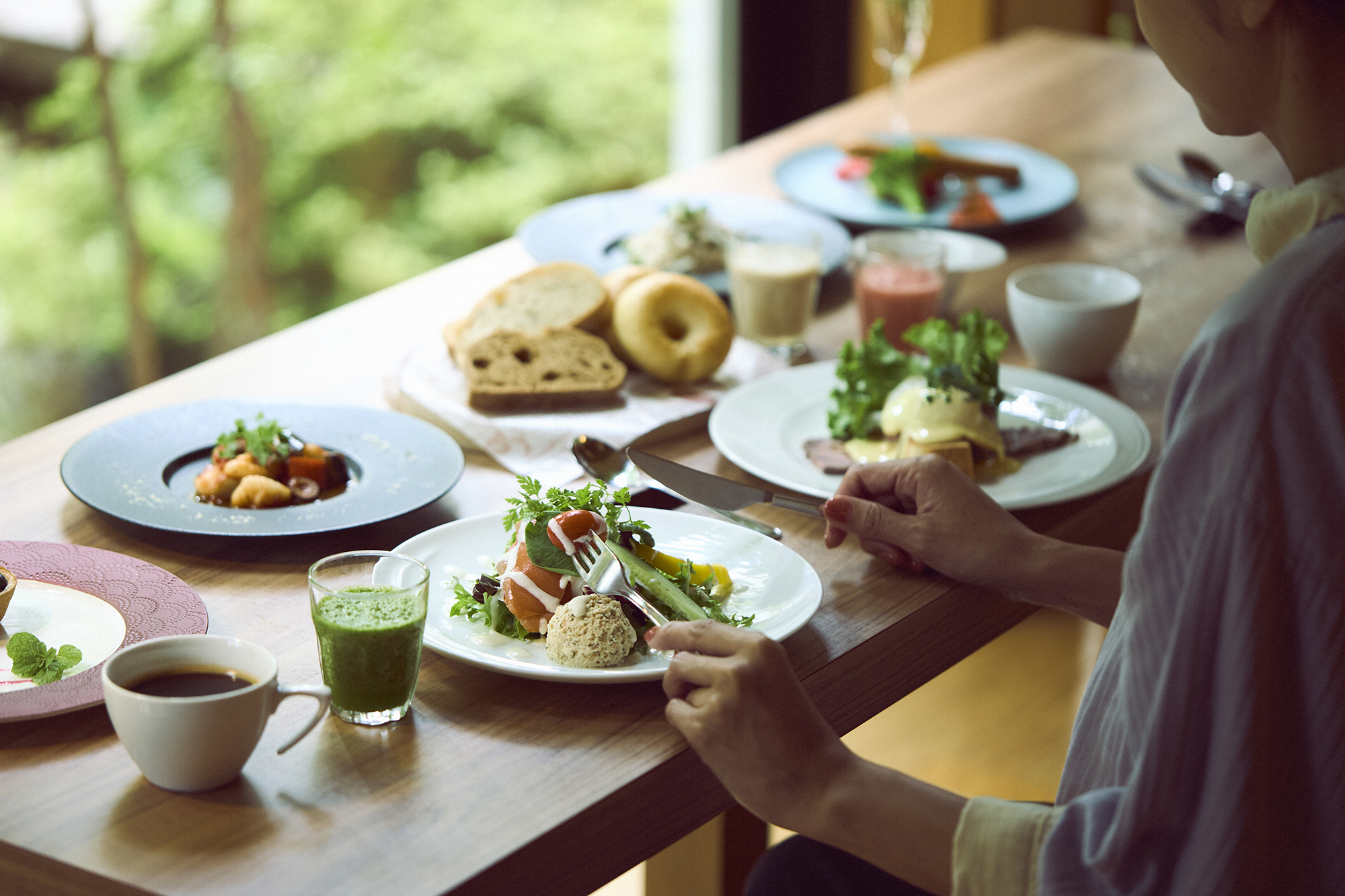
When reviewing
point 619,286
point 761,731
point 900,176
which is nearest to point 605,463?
point 619,286

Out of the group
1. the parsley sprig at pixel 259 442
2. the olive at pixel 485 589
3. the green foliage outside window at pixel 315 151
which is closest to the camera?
the olive at pixel 485 589

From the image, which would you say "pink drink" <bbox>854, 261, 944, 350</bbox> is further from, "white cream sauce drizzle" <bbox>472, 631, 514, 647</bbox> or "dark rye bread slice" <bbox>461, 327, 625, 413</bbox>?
"white cream sauce drizzle" <bbox>472, 631, 514, 647</bbox>

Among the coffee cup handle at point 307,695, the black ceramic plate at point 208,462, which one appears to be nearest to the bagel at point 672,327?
the black ceramic plate at point 208,462

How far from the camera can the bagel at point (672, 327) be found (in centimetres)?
163

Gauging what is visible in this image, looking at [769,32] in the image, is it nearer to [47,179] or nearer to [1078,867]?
[47,179]

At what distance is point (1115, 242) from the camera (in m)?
2.19

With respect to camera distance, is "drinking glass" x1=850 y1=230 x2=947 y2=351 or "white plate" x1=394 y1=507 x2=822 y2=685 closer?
"white plate" x1=394 y1=507 x2=822 y2=685

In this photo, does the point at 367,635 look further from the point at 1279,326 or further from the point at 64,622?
the point at 1279,326

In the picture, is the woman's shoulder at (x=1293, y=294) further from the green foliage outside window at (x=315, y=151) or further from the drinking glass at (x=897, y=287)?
the green foliage outside window at (x=315, y=151)

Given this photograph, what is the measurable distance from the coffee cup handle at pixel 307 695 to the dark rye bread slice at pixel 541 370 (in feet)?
2.15

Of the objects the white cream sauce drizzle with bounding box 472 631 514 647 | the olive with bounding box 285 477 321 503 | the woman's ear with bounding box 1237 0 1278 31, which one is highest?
the woman's ear with bounding box 1237 0 1278 31

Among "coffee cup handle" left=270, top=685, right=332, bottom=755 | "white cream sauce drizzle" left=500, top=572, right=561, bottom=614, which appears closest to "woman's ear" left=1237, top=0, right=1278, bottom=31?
"white cream sauce drizzle" left=500, top=572, right=561, bottom=614

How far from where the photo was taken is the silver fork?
1.07 metres

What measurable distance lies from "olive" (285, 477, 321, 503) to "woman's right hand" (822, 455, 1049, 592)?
1.58ft
